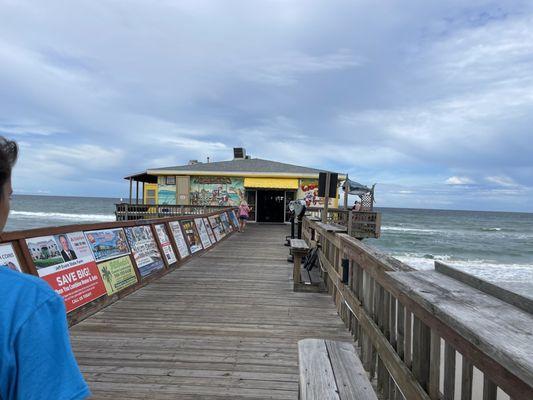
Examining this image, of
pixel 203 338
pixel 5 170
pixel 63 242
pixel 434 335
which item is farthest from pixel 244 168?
pixel 5 170

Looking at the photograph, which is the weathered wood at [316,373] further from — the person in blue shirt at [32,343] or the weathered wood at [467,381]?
the person in blue shirt at [32,343]

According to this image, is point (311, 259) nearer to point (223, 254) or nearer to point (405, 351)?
point (223, 254)

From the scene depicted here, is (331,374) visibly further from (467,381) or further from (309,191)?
(309,191)

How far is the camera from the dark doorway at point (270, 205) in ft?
90.9

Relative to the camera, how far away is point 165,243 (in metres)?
8.25

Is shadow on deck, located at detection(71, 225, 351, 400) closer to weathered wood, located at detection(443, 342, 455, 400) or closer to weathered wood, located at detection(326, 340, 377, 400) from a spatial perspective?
weathered wood, located at detection(326, 340, 377, 400)

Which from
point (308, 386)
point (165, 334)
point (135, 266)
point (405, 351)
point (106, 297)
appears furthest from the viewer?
point (135, 266)

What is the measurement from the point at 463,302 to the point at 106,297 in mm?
4950

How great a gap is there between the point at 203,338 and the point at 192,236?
6142 millimetres

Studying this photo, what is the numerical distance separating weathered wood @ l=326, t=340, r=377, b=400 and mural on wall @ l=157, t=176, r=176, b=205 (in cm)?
2320

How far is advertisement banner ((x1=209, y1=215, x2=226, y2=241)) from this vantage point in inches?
533

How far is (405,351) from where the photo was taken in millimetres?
2537

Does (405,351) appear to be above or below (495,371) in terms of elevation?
below

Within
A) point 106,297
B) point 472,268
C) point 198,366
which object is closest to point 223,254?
point 106,297
